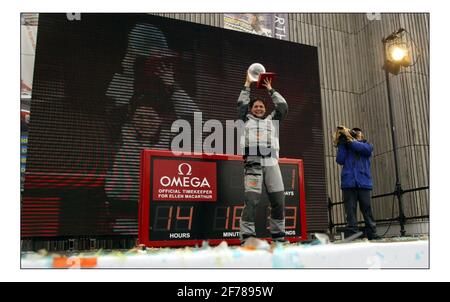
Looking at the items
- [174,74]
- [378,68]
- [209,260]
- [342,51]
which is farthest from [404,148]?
[209,260]

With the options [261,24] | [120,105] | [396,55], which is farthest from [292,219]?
[261,24]

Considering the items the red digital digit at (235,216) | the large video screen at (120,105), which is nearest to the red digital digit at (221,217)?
the red digital digit at (235,216)

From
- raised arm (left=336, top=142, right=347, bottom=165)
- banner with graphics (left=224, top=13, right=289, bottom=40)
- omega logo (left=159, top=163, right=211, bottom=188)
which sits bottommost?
omega logo (left=159, top=163, right=211, bottom=188)

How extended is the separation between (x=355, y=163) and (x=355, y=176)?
12cm

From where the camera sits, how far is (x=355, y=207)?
12.6ft

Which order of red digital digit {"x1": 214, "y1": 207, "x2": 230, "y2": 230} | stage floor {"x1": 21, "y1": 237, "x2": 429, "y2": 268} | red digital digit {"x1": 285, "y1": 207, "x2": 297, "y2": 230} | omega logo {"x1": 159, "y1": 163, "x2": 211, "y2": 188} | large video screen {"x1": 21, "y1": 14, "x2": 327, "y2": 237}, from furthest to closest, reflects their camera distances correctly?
large video screen {"x1": 21, "y1": 14, "x2": 327, "y2": 237}, red digital digit {"x1": 285, "y1": 207, "x2": 297, "y2": 230}, red digital digit {"x1": 214, "y1": 207, "x2": 230, "y2": 230}, omega logo {"x1": 159, "y1": 163, "x2": 211, "y2": 188}, stage floor {"x1": 21, "y1": 237, "x2": 429, "y2": 268}

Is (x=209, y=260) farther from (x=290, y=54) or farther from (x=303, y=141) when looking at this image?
(x=290, y=54)

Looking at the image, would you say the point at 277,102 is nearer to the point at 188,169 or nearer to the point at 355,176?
the point at 188,169

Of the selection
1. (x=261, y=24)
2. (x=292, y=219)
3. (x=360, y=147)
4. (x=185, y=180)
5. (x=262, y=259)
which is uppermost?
(x=261, y=24)

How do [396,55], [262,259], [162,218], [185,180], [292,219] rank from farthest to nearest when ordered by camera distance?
[396,55], [292,219], [185,180], [162,218], [262,259]

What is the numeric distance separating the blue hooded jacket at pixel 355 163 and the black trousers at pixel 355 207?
0.06m

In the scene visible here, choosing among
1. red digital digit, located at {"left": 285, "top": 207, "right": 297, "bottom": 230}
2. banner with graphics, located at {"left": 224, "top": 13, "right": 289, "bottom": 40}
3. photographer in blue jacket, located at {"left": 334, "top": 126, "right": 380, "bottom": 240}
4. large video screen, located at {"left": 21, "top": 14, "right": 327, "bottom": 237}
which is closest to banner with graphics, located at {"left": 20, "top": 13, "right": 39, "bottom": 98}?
→ large video screen, located at {"left": 21, "top": 14, "right": 327, "bottom": 237}

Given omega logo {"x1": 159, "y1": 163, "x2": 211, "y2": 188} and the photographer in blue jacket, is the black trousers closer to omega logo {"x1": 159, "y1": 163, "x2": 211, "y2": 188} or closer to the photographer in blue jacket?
the photographer in blue jacket

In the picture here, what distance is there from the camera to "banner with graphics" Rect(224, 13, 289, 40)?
6344 mm
